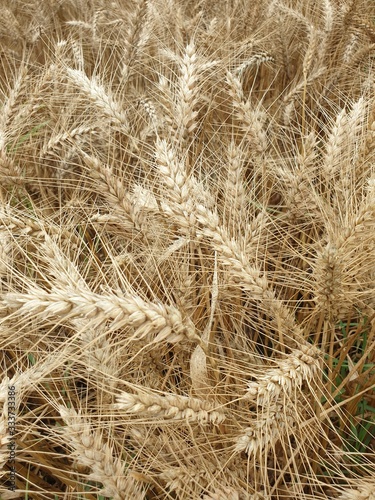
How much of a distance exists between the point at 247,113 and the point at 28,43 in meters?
1.58

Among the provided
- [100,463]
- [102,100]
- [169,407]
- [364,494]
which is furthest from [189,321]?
[102,100]

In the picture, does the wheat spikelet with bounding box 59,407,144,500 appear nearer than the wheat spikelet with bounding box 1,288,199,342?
No

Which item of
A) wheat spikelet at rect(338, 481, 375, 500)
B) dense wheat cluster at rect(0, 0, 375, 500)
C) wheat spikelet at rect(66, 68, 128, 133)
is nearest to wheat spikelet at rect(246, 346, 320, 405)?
dense wheat cluster at rect(0, 0, 375, 500)

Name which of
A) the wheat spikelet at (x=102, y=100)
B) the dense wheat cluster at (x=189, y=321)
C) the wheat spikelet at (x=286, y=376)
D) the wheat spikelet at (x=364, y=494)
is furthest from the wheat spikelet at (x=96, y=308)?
the wheat spikelet at (x=102, y=100)

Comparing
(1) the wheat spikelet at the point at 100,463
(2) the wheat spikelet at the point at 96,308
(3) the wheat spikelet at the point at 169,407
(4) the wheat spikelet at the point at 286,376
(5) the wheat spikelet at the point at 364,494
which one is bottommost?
(1) the wheat spikelet at the point at 100,463

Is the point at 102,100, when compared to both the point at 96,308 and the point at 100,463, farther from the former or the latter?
the point at 100,463

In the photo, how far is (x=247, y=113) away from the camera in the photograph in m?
1.46

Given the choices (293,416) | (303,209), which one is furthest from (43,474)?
(303,209)

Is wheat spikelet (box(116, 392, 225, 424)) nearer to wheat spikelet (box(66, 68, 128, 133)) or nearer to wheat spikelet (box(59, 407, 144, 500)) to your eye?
wheat spikelet (box(59, 407, 144, 500))

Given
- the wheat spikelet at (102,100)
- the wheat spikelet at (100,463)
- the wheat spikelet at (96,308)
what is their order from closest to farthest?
the wheat spikelet at (96,308) < the wheat spikelet at (100,463) < the wheat spikelet at (102,100)

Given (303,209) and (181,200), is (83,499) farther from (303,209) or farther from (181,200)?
(303,209)

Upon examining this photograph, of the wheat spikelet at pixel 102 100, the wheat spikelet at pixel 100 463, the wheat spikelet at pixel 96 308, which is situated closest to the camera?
the wheat spikelet at pixel 96 308

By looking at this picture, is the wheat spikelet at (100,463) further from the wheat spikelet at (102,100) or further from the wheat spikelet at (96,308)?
the wheat spikelet at (102,100)

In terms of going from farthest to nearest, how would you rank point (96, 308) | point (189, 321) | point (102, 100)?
point (102, 100), point (189, 321), point (96, 308)
